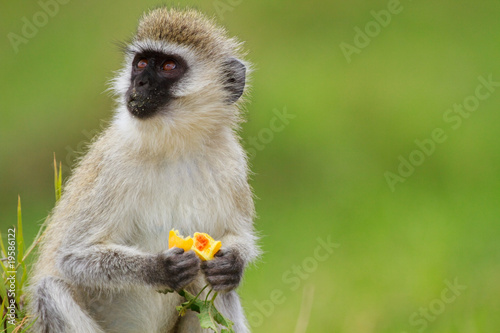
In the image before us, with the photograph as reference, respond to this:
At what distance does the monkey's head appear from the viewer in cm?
859

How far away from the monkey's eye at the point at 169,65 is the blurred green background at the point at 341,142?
3.99m

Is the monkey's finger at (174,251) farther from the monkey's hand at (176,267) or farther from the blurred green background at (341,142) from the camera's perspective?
the blurred green background at (341,142)

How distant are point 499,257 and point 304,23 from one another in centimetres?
795

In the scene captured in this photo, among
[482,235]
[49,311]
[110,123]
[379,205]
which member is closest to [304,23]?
[379,205]

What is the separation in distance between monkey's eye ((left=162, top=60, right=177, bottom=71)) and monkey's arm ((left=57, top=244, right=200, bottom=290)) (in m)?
1.57

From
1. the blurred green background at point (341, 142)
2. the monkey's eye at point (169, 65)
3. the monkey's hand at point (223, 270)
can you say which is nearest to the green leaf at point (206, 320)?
the monkey's hand at point (223, 270)

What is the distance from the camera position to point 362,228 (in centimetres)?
1570

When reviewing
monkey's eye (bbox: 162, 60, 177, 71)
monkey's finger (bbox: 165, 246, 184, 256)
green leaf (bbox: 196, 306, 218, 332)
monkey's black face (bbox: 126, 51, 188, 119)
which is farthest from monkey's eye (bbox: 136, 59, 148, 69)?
green leaf (bbox: 196, 306, 218, 332)

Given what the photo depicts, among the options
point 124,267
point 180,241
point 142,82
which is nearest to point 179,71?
point 142,82

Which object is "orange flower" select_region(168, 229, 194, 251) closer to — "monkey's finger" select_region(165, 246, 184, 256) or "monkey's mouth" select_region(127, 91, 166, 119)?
"monkey's finger" select_region(165, 246, 184, 256)

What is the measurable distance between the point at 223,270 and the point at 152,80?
67.2 inches

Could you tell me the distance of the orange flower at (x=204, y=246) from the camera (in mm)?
8156

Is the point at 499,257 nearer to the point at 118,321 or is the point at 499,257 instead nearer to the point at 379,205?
the point at 379,205

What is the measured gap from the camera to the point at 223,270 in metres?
8.22
